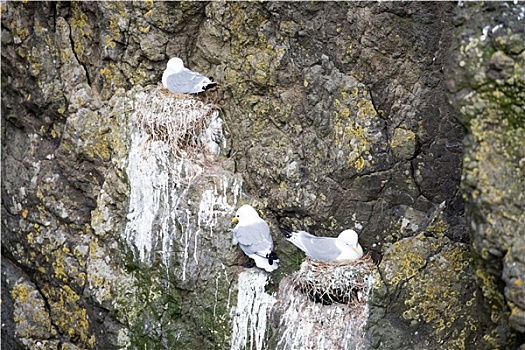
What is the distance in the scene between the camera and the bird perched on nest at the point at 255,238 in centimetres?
551

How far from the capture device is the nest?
593 centimetres

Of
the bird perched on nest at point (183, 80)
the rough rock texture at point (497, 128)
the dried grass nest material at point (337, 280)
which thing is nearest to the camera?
the rough rock texture at point (497, 128)

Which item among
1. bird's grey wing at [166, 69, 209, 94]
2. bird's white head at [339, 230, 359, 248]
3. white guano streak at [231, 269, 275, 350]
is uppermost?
bird's grey wing at [166, 69, 209, 94]

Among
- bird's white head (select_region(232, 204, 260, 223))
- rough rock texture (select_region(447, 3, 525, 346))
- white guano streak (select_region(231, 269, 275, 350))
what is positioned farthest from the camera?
white guano streak (select_region(231, 269, 275, 350))

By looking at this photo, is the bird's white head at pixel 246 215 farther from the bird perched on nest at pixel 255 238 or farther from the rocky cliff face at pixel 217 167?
the rocky cliff face at pixel 217 167

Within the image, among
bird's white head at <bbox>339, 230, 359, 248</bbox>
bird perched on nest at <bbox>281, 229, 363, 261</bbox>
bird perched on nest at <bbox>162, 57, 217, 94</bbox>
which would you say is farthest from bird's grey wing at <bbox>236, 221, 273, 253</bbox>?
bird perched on nest at <bbox>162, 57, 217, 94</bbox>

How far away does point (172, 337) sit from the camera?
6.04 metres

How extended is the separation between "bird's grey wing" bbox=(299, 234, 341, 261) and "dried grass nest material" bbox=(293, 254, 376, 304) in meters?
0.07

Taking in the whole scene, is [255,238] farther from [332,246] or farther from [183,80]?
[183,80]

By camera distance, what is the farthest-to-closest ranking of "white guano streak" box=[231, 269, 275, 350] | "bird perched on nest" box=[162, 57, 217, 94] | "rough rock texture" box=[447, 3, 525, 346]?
"bird perched on nest" box=[162, 57, 217, 94], "white guano streak" box=[231, 269, 275, 350], "rough rock texture" box=[447, 3, 525, 346]

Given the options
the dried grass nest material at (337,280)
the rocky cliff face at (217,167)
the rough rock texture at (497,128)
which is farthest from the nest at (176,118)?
the rough rock texture at (497,128)

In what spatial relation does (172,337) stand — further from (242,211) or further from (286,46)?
(286,46)

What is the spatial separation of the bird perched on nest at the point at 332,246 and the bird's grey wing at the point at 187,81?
4.42 feet

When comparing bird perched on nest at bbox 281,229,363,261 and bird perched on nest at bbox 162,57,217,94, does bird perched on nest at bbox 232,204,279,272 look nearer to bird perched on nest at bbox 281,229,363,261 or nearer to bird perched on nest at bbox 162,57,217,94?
bird perched on nest at bbox 281,229,363,261
